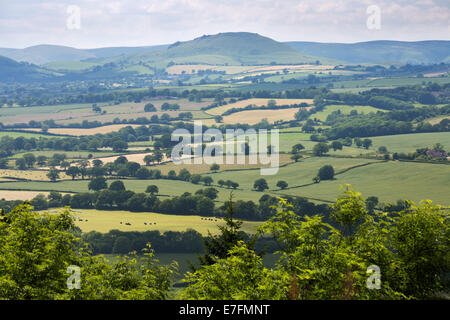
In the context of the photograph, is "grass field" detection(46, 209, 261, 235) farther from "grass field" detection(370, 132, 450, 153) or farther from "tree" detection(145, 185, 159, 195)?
"grass field" detection(370, 132, 450, 153)

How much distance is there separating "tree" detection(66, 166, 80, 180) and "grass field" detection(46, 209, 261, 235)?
38.8 meters

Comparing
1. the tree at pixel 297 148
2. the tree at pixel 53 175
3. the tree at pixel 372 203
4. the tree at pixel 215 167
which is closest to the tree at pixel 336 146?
the tree at pixel 297 148

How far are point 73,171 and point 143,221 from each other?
2225 inches

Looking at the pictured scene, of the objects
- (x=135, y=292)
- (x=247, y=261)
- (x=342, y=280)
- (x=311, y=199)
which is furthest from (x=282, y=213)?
(x=311, y=199)

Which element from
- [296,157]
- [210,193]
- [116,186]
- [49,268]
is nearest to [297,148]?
[296,157]

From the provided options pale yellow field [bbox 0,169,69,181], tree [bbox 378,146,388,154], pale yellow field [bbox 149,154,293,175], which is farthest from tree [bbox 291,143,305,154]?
pale yellow field [bbox 0,169,69,181]

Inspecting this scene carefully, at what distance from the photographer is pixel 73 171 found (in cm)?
15300

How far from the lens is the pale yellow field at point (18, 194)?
12331cm

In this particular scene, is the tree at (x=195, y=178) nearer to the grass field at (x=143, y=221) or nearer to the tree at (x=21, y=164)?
the grass field at (x=143, y=221)

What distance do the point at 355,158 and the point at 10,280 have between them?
139959 millimetres

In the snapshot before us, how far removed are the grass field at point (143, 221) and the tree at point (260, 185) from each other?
24.7 meters

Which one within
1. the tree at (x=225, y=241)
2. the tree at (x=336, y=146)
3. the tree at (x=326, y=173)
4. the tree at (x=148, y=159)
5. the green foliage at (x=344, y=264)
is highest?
the green foliage at (x=344, y=264)

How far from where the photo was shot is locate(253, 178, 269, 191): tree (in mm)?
128500

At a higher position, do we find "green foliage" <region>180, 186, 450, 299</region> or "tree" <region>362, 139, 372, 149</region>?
"green foliage" <region>180, 186, 450, 299</region>
